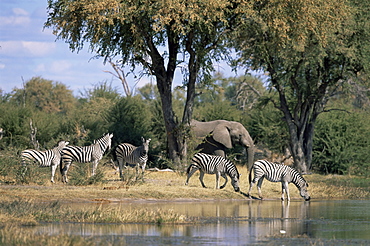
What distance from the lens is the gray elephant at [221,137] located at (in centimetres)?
3098

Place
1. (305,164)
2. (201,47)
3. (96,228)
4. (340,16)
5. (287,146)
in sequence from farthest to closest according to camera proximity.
Answer: (287,146)
(305,164)
(340,16)
(201,47)
(96,228)

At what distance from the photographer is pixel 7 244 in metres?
9.80

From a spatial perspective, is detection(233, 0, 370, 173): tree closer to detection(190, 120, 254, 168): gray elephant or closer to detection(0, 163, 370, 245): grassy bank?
detection(190, 120, 254, 168): gray elephant

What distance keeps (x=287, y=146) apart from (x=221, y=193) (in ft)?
60.4

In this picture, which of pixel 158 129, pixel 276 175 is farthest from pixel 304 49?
pixel 276 175

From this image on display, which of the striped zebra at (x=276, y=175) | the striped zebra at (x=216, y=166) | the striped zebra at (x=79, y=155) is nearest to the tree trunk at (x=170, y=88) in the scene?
the striped zebra at (x=216, y=166)

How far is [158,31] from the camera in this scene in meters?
26.7

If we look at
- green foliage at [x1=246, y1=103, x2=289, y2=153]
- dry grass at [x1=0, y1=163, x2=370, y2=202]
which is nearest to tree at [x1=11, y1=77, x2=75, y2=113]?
green foliage at [x1=246, y1=103, x2=289, y2=153]

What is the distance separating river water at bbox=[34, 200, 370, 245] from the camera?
10.9 m

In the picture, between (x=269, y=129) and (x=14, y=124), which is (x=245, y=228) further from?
(x=269, y=129)

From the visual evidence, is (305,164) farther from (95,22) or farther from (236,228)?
(236,228)

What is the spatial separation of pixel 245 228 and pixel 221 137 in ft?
60.2

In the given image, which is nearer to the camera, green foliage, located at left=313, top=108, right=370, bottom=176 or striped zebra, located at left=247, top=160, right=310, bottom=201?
striped zebra, located at left=247, top=160, right=310, bottom=201

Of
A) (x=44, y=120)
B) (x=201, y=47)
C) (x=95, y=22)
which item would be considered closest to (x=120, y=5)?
(x=95, y=22)
